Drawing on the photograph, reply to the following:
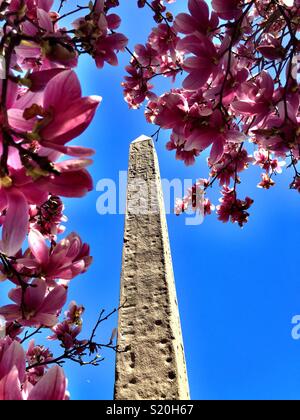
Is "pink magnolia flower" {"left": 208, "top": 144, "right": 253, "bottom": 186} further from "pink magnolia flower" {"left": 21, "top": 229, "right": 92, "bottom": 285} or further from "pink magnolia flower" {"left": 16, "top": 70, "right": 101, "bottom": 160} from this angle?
"pink magnolia flower" {"left": 16, "top": 70, "right": 101, "bottom": 160}

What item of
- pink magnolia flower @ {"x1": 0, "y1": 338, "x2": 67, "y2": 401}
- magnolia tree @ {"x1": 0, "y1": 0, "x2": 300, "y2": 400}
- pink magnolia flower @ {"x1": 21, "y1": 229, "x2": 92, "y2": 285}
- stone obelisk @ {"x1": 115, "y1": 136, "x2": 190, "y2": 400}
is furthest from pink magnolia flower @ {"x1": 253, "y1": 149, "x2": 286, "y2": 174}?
pink magnolia flower @ {"x1": 0, "y1": 338, "x2": 67, "y2": 401}

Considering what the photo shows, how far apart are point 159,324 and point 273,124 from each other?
2020 mm

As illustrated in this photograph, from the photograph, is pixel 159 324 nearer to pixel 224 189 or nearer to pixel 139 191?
pixel 224 189

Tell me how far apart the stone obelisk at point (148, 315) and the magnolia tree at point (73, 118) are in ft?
1.63

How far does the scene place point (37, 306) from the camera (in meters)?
0.94

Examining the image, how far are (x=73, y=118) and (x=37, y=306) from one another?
576 mm

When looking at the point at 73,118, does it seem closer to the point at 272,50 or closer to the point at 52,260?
the point at 52,260

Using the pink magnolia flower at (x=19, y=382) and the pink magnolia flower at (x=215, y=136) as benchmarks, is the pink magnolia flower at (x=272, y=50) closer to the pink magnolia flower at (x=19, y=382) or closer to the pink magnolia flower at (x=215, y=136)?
the pink magnolia flower at (x=215, y=136)

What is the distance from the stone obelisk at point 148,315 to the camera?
7.94 ft

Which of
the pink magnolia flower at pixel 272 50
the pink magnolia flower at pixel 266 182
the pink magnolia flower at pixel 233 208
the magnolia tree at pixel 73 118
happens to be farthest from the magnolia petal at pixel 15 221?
the pink magnolia flower at pixel 266 182

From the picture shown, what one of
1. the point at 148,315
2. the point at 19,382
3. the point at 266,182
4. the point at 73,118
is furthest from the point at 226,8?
the point at 148,315

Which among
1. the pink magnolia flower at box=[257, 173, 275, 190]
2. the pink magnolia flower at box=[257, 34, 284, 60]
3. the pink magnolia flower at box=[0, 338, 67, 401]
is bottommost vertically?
the pink magnolia flower at box=[0, 338, 67, 401]

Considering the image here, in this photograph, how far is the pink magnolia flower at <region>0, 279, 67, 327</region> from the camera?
0.92 m

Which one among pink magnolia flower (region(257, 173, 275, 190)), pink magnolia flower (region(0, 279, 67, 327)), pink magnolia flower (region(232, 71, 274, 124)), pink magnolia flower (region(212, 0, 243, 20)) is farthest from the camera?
pink magnolia flower (region(257, 173, 275, 190))
